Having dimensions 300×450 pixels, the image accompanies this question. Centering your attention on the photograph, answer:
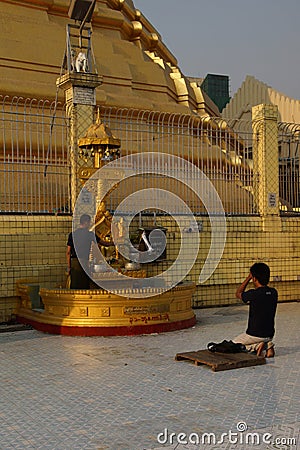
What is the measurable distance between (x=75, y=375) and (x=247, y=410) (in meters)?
1.76

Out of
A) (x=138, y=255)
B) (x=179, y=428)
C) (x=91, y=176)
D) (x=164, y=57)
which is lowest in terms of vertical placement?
(x=179, y=428)

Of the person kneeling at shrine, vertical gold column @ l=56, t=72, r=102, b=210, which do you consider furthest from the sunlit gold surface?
vertical gold column @ l=56, t=72, r=102, b=210

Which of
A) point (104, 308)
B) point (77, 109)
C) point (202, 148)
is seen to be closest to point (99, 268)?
point (104, 308)

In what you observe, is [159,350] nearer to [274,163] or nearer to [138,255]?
[138,255]

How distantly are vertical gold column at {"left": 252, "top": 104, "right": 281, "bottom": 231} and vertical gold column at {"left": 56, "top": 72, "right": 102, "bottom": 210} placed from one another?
3012 millimetres

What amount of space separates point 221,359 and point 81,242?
9.49 ft

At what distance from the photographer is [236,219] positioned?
10.5 meters

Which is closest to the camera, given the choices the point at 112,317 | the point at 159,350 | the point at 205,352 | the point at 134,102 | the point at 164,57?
the point at 205,352

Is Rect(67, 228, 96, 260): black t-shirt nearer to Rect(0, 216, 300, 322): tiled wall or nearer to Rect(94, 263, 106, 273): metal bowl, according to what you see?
Rect(94, 263, 106, 273): metal bowl

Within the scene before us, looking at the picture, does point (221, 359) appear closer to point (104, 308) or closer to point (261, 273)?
point (261, 273)

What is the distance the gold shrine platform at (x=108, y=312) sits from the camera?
24.2 ft

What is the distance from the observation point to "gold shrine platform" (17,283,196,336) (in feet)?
24.2

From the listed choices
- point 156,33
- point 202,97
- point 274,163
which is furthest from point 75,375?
point 156,33

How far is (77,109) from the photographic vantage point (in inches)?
369
